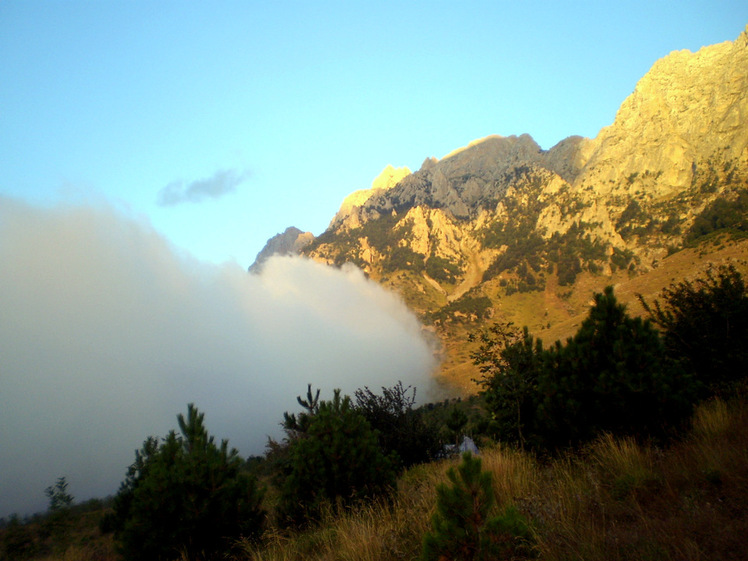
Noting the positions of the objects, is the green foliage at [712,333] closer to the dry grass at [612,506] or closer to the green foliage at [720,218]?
the dry grass at [612,506]

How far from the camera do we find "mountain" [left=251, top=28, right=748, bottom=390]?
3752 inches

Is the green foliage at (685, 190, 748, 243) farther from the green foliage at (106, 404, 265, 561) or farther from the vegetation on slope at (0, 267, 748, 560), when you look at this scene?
the green foliage at (106, 404, 265, 561)

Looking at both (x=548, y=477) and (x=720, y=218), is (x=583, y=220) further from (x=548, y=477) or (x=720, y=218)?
(x=548, y=477)

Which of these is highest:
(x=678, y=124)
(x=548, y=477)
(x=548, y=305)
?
(x=678, y=124)

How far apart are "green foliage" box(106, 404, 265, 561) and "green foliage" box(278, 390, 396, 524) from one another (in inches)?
28.7

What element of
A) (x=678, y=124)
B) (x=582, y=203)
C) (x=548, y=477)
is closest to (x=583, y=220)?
(x=582, y=203)

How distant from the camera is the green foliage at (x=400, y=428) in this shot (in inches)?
461

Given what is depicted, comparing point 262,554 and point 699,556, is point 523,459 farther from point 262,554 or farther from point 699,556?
point 262,554

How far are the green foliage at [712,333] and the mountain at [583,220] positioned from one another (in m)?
48.9

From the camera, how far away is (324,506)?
6.51 meters

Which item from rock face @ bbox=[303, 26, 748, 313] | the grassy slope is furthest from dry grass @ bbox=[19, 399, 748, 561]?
rock face @ bbox=[303, 26, 748, 313]

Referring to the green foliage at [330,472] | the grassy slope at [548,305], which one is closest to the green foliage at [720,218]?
the grassy slope at [548,305]

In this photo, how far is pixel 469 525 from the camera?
132 inches

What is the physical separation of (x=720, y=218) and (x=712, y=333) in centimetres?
10056
